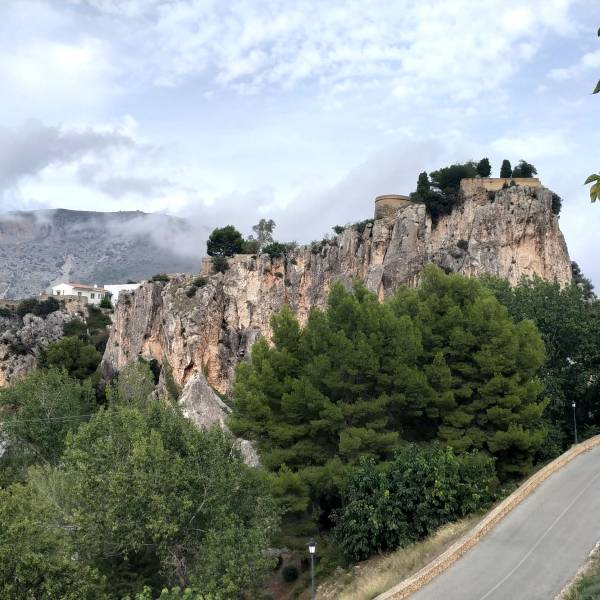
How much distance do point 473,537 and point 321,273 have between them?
A: 36420 millimetres

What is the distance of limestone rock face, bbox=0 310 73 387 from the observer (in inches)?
2256

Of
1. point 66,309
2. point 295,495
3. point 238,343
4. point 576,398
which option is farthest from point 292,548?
point 66,309

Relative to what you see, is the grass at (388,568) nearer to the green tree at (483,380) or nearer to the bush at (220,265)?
the green tree at (483,380)

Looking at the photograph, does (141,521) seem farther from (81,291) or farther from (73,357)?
(81,291)

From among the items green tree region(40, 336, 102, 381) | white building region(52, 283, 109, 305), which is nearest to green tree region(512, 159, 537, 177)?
green tree region(40, 336, 102, 381)

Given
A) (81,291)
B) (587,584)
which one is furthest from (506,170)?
(81,291)

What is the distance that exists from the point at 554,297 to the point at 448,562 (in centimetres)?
1729

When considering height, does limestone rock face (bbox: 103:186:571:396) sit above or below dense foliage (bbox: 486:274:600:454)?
above

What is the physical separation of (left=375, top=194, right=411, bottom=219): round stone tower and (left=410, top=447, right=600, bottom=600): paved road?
111 feet

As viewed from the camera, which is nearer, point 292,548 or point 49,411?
point 292,548

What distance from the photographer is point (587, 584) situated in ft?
43.9

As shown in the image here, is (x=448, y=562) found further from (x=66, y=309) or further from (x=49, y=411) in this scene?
(x=66, y=309)

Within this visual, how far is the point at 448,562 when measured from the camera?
16.2m

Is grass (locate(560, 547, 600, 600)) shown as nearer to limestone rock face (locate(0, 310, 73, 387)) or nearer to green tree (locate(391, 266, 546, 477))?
green tree (locate(391, 266, 546, 477))
